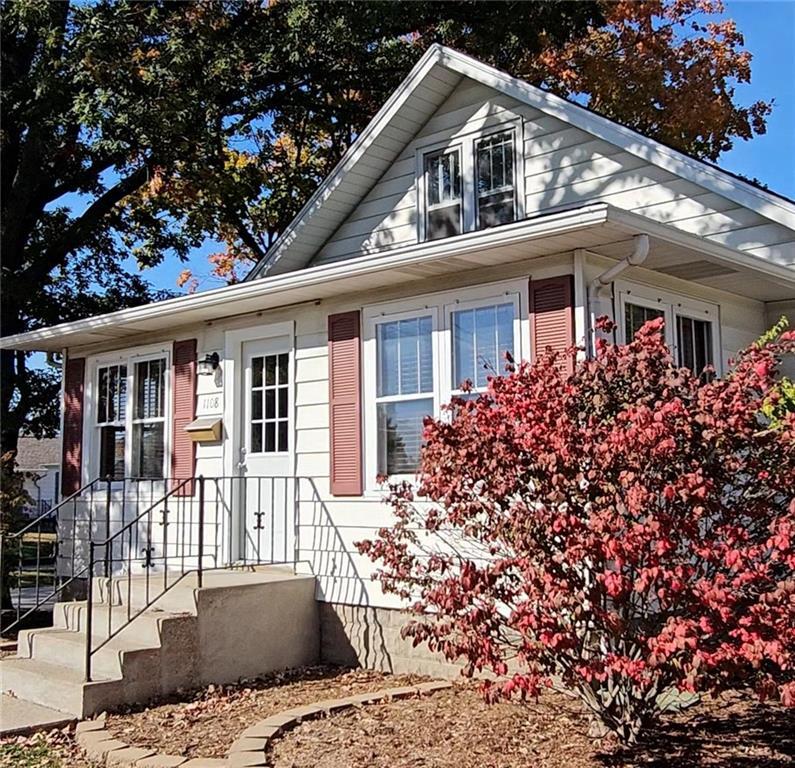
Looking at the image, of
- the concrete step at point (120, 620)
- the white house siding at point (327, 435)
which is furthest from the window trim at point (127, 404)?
the concrete step at point (120, 620)

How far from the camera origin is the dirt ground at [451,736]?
17.1 ft

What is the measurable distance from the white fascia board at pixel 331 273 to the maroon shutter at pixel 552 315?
1.80 feet

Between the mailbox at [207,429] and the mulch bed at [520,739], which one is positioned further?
the mailbox at [207,429]

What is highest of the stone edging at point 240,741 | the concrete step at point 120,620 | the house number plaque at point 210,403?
the house number plaque at point 210,403

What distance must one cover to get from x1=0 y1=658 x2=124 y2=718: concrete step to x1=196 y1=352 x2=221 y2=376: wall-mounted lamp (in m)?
3.21

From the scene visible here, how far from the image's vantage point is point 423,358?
25.4ft

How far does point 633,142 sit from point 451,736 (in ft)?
19.8

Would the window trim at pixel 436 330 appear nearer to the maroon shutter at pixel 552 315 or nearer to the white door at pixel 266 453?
the maroon shutter at pixel 552 315

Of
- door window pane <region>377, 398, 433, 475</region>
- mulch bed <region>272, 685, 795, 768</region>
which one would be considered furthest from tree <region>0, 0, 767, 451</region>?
mulch bed <region>272, 685, 795, 768</region>

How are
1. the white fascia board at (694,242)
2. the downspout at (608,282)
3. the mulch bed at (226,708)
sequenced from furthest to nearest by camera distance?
the downspout at (608,282)
the white fascia board at (694,242)
the mulch bed at (226,708)

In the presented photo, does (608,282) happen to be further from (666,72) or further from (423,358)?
(666,72)

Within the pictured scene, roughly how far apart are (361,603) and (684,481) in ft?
13.1

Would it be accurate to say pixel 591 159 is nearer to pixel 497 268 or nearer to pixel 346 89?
pixel 497 268

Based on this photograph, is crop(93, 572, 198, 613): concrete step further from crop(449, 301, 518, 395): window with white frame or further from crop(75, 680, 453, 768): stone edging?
crop(449, 301, 518, 395): window with white frame
